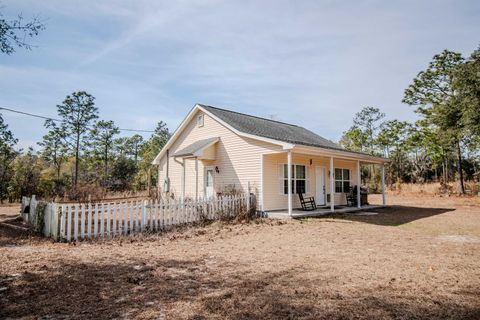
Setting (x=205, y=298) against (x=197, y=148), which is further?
(x=197, y=148)

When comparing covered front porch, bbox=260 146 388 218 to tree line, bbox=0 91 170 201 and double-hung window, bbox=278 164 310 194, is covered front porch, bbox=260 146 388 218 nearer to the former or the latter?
double-hung window, bbox=278 164 310 194

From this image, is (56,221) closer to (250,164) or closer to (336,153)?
(250,164)

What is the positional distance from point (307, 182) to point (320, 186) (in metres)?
1.30

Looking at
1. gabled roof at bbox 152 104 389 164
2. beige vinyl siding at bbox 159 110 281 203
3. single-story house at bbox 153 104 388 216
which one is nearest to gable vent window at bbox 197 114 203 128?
single-story house at bbox 153 104 388 216

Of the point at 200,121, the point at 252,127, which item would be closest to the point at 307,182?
the point at 252,127

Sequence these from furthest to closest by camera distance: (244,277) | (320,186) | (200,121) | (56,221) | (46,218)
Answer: (200,121)
(320,186)
(46,218)
(56,221)
(244,277)

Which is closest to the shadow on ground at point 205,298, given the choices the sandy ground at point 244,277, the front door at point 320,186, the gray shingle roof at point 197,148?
the sandy ground at point 244,277

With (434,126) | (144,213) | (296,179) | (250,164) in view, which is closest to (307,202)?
(296,179)

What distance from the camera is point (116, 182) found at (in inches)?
1320

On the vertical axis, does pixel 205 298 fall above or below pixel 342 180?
below

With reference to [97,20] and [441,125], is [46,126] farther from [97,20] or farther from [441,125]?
[441,125]

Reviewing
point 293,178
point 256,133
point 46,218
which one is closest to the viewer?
point 46,218

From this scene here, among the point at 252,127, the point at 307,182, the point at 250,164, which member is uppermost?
the point at 252,127

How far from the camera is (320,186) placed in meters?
15.9
